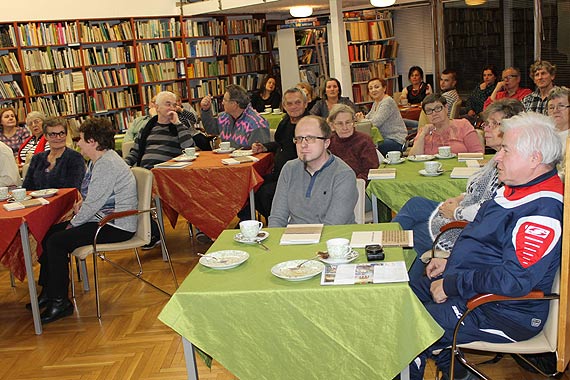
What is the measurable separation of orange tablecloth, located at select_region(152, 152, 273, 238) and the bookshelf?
6.28 meters

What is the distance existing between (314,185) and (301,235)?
69 centimetres

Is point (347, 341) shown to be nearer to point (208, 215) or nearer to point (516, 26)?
point (208, 215)

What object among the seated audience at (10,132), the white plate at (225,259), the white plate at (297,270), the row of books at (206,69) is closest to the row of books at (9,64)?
the seated audience at (10,132)

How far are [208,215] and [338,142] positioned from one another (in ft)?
4.19

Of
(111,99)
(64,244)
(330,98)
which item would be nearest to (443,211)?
(64,244)

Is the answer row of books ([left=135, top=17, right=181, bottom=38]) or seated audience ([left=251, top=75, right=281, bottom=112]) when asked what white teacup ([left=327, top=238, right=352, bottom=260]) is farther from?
row of books ([left=135, top=17, right=181, bottom=38])

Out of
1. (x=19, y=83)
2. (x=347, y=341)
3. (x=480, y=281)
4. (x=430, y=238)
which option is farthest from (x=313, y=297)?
(x=19, y=83)

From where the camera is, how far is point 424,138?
5.20 metres

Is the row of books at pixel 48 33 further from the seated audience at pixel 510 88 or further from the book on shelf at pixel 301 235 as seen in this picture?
the book on shelf at pixel 301 235

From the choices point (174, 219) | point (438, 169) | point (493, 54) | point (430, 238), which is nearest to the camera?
point (430, 238)

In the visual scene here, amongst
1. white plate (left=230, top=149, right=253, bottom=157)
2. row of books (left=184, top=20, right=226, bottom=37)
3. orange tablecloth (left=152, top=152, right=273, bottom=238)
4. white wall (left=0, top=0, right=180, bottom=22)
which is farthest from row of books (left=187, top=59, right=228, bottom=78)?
orange tablecloth (left=152, top=152, right=273, bottom=238)

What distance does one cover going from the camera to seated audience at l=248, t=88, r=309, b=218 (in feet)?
18.6

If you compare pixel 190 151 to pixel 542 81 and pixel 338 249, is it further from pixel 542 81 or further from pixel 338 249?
pixel 542 81

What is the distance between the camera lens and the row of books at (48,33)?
8.94 meters
